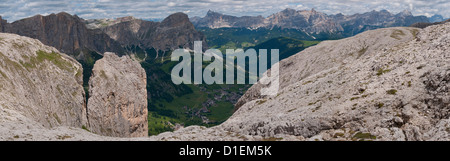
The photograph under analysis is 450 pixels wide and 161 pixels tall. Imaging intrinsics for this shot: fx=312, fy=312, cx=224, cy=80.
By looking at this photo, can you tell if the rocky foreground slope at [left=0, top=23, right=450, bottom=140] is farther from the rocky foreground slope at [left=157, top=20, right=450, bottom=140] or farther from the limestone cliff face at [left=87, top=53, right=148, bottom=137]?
the limestone cliff face at [left=87, top=53, right=148, bottom=137]

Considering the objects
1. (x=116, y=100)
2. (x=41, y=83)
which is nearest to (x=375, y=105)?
(x=116, y=100)

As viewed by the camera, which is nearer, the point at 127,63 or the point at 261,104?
the point at 261,104

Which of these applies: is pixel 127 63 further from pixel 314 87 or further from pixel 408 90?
pixel 408 90

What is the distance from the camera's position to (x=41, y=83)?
4688 inches

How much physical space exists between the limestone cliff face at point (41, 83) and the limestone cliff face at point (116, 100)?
8620 mm

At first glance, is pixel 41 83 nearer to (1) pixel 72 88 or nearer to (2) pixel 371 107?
(1) pixel 72 88

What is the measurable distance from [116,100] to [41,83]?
2798 centimetres

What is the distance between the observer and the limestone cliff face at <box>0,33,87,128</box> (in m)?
92.1

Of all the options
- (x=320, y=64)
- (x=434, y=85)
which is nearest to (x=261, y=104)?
(x=434, y=85)

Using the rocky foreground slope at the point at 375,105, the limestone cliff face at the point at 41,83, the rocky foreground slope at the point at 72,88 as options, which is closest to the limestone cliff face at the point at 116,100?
the rocky foreground slope at the point at 72,88

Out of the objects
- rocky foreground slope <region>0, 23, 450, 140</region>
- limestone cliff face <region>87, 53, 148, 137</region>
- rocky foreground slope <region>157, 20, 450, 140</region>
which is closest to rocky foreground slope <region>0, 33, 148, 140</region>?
limestone cliff face <region>87, 53, 148, 137</region>

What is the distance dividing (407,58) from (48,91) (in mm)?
119345
